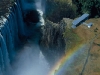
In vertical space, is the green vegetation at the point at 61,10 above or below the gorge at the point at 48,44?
above

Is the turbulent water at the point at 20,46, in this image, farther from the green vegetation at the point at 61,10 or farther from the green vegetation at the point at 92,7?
the green vegetation at the point at 92,7

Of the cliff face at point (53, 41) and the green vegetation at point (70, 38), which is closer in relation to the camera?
the green vegetation at point (70, 38)

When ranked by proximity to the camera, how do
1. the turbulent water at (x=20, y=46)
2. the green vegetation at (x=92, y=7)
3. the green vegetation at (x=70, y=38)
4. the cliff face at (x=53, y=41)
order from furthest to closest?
the green vegetation at (x=92, y=7) < the turbulent water at (x=20, y=46) < the cliff face at (x=53, y=41) < the green vegetation at (x=70, y=38)

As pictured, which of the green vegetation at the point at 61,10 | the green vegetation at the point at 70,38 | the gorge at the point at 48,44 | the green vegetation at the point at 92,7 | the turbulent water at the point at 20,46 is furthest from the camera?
the green vegetation at the point at 61,10

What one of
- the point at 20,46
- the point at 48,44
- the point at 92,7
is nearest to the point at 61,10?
the point at 92,7

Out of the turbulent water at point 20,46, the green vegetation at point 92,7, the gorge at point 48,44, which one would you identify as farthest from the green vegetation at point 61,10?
the turbulent water at point 20,46

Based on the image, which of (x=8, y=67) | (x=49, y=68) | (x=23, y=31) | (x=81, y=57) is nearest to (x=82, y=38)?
(x=81, y=57)
